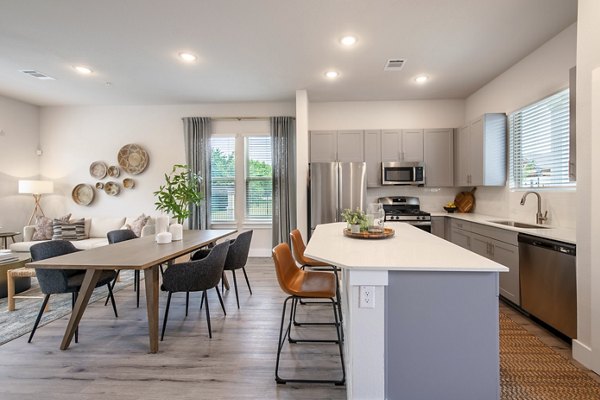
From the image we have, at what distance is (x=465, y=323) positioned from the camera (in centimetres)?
144

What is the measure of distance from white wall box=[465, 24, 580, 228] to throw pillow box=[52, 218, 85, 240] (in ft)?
22.4

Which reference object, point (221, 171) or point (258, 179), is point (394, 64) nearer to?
point (258, 179)

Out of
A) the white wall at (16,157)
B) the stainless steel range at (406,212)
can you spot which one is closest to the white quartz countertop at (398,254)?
the stainless steel range at (406,212)

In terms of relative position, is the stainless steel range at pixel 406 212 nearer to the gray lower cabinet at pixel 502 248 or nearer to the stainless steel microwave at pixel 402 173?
the stainless steel microwave at pixel 402 173

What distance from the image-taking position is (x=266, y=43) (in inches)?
130

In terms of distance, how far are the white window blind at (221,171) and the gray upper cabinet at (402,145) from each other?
286cm

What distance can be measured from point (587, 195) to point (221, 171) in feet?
16.7

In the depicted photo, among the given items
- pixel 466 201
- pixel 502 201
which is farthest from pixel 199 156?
pixel 502 201

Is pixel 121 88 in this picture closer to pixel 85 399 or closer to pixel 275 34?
pixel 275 34

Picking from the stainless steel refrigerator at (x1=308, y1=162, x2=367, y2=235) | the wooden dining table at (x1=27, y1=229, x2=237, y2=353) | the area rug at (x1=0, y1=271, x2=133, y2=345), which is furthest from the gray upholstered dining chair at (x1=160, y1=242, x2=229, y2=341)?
the stainless steel refrigerator at (x1=308, y1=162, x2=367, y2=235)

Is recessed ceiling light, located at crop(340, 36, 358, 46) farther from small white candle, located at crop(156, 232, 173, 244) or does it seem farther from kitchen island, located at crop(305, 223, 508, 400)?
small white candle, located at crop(156, 232, 173, 244)

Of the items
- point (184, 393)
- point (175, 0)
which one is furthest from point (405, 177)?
point (184, 393)

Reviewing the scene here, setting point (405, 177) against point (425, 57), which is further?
point (405, 177)

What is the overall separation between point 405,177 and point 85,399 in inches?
188
